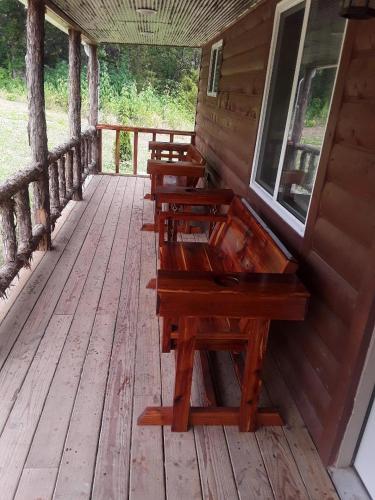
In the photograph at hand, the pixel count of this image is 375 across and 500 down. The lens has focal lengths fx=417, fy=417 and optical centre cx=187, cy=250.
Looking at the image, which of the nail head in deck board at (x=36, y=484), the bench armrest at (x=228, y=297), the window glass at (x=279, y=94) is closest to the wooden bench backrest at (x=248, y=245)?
the bench armrest at (x=228, y=297)

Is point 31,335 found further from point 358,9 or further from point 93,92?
point 93,92

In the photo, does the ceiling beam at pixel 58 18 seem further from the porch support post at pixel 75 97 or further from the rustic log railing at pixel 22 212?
the rustic log railing at pixel 22 212

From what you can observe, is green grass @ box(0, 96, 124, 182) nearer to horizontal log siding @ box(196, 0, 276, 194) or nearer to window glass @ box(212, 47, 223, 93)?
window glass @ box(212, 47, 223, 93)

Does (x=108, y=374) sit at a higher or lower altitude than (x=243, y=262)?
lower

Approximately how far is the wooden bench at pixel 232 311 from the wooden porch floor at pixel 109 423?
3.5 inches

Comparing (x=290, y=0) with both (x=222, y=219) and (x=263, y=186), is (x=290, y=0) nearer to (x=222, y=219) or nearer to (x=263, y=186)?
(x=263, y=186)

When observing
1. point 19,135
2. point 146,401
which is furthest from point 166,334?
point 19,135

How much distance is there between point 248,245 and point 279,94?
3.69 feet

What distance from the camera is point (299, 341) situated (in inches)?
77.0

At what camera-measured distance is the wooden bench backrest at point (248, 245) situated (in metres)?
1.75

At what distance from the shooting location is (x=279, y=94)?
104 inches


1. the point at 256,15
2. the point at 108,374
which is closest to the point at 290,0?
the point at 256,15

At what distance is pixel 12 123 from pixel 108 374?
10.3m

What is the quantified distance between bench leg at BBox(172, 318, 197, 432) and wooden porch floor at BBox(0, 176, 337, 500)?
8cm
